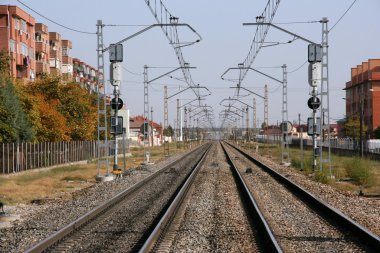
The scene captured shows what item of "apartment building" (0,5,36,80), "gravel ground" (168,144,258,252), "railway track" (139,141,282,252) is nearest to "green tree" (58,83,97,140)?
"apartment building" (0,5,36,80)

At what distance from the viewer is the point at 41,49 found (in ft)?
276

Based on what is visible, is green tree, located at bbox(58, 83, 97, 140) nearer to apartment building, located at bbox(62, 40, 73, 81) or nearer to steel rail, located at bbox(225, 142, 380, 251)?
steel rail, located at bbox(225, 142, 380, 251)

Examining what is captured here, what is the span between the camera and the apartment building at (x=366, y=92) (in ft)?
338

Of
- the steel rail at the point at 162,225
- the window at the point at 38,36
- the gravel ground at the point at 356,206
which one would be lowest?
the gravel ground at the point at 356,206

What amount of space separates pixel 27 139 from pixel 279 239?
34067mm

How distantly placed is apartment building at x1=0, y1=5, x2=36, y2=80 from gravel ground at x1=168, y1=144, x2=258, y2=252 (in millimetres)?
47228

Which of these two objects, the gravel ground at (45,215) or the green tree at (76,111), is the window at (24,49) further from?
the gravel ground at (45,215)

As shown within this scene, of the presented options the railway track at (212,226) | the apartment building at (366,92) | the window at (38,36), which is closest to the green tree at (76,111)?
the window at (38,36)

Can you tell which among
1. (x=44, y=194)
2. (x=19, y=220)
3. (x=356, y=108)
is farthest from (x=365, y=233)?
(x=356, y=108)

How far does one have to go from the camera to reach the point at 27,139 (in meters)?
43.7

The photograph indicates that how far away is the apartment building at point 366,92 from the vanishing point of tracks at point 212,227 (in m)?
76.0

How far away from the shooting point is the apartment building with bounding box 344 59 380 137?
10312 cm

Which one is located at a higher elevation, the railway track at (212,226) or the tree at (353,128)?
the tree at (353,128)

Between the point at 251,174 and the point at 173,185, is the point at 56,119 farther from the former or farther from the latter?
the point at 173,185
